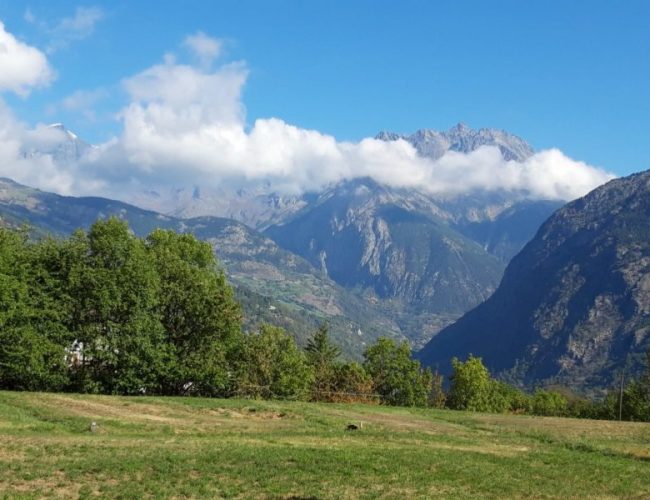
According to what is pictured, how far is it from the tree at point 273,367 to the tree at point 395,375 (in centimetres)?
2728

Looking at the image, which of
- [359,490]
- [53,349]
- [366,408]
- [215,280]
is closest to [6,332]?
[53,349]

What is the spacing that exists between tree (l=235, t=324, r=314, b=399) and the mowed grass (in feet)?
99.2

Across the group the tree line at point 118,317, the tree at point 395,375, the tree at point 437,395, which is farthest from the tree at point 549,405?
the tree line at point 118,317

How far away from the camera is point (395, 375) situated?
128250 mm

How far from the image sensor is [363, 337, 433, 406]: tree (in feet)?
416

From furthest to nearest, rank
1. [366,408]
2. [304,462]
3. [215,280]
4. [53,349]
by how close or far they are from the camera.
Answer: [215,280] < [366,408] < [53,349] < [304,462]

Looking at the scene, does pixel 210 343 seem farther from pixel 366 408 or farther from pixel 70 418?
pixel 70 418

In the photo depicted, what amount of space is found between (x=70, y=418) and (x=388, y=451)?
76.4ft

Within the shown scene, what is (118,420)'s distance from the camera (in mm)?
48062

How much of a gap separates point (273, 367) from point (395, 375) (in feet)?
121

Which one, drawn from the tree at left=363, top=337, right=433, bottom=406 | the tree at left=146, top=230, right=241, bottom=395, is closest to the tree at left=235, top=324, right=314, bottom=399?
the tree at left=146, top=230, right=241, bottom=395

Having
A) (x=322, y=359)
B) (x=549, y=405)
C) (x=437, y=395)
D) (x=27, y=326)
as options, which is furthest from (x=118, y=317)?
(x=549, y=405)

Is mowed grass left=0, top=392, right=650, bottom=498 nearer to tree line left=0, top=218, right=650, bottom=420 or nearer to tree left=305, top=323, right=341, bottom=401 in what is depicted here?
tree line left=0, top=218, right=650, bottom=420

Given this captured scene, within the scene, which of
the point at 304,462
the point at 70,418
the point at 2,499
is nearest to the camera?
the point at 2,499
